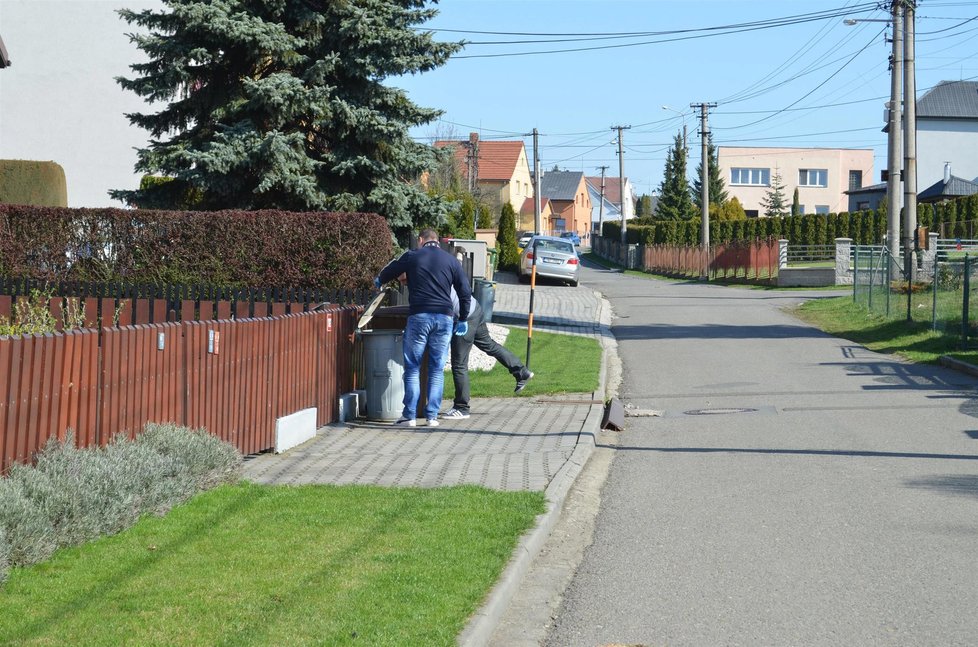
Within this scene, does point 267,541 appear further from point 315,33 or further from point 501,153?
point 501,153

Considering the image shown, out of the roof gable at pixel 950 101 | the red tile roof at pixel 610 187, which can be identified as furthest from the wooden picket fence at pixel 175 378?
the red tile roof at pixel 610 187

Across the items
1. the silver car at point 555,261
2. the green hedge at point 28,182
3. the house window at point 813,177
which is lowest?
the silver car at point 555,261

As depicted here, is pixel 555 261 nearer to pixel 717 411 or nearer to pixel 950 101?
pixel 717 411

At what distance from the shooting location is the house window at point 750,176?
332 feet

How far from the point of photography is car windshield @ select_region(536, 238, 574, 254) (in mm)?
39375

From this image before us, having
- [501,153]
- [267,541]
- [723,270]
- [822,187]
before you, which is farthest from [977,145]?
[267,541]

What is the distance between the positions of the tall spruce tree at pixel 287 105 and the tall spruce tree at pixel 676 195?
7014 cm

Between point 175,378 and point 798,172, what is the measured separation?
96.9 meters

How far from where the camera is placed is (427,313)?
38.8 feet

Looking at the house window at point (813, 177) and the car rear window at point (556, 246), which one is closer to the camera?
the car rear window at point (556, 246)

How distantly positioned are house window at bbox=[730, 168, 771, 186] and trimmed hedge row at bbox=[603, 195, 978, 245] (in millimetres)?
25358

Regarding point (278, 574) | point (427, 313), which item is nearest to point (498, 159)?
point (427, 313)

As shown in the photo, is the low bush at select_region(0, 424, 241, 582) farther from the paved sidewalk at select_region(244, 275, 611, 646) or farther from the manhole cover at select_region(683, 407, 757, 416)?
the manhole cover at select_region(683, 407, 757, 416)

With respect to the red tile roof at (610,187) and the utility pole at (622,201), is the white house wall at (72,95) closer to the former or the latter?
the utility pole at (622,201)
